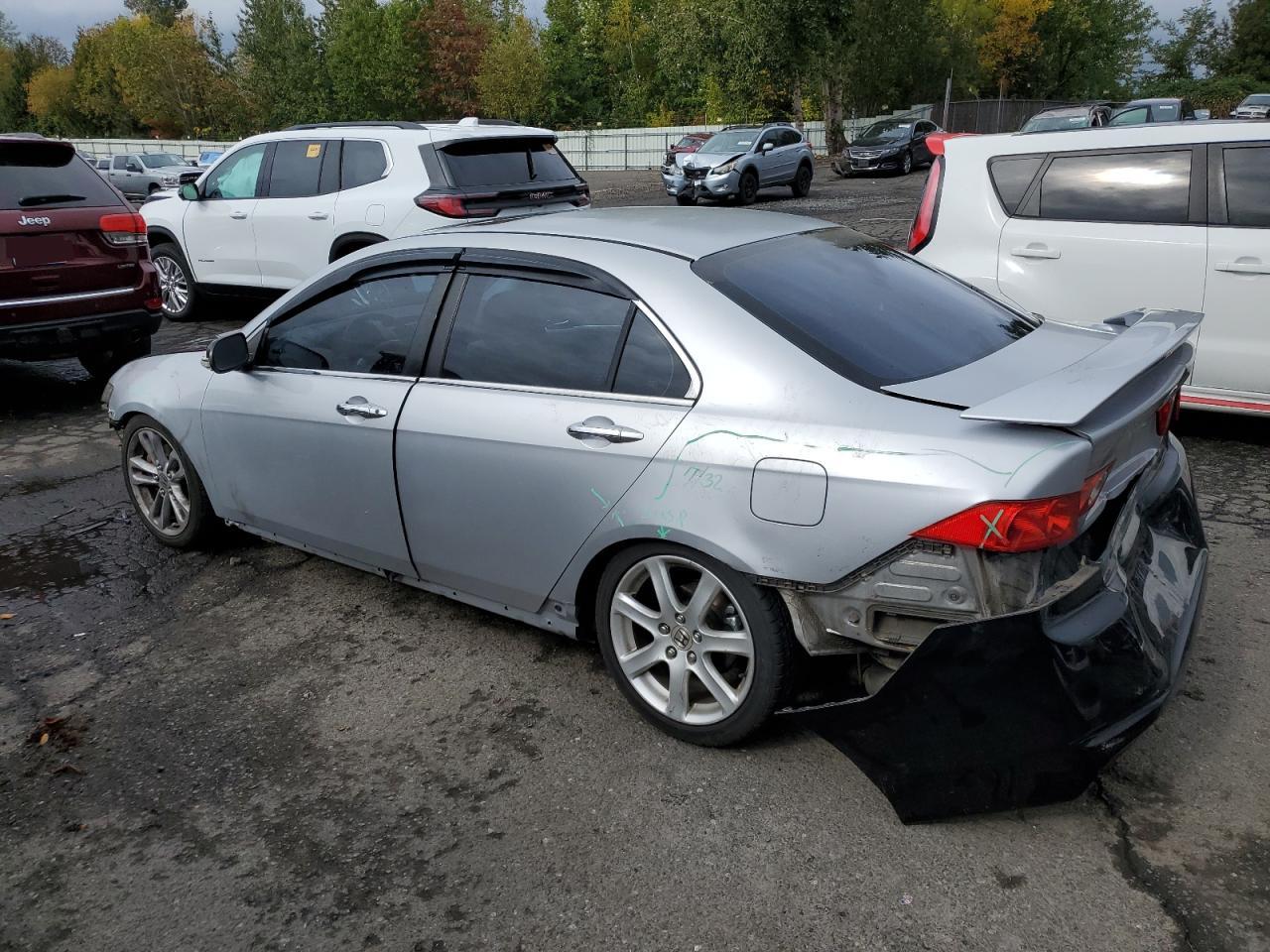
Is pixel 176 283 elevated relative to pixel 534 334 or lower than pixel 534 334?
lower

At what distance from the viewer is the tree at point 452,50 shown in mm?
67875

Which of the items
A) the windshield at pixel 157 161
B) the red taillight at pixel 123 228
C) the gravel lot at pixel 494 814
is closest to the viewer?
the gravel lot at pixel 494 814

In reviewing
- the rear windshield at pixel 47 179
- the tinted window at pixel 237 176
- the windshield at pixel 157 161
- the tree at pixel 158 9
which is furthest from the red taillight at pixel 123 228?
the tree at pixel 158 9

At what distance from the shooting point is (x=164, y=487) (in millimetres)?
4992

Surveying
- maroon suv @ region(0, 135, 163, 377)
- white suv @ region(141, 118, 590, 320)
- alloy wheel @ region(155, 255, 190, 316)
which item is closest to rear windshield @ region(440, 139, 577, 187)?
white suv @ region(141, 118, 590, 320)

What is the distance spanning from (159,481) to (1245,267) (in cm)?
547

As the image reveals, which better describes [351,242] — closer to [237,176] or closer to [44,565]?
[237,176]

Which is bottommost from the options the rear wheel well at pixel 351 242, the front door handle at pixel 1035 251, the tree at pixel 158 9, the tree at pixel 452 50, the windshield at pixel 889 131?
the windshield at pixel 889 131

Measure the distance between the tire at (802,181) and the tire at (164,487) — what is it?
75.5 feet

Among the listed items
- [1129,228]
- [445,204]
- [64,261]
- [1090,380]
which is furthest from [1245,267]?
[64,261]

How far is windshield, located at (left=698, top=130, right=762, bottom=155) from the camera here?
24.6 m

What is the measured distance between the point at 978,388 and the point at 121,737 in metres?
2.86

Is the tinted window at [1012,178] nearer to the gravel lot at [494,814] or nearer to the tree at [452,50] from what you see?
the gravel lot at [494,814]

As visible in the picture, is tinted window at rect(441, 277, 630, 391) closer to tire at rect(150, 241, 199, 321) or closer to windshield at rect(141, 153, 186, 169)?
tire at rect(150, 241, 199, 321)
